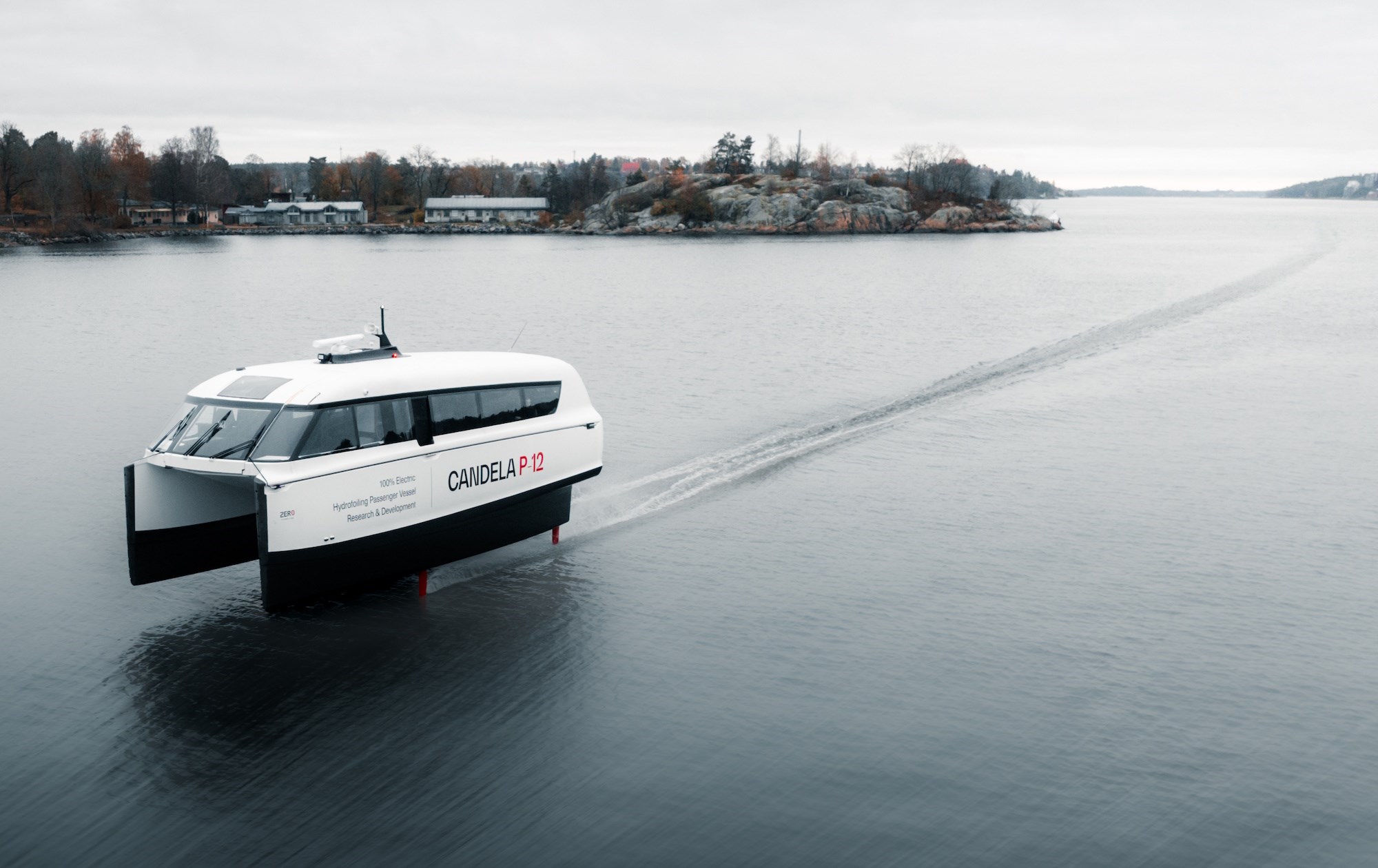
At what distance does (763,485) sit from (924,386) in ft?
41.4

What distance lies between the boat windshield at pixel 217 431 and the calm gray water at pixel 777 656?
8.54ft

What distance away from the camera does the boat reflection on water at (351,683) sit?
40.5 ft

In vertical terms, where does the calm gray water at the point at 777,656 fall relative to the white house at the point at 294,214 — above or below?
below

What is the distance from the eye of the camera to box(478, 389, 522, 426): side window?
675 inches

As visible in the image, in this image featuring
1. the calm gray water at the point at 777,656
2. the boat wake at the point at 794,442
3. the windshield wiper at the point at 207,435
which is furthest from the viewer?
the boat wake at the point at 794,442

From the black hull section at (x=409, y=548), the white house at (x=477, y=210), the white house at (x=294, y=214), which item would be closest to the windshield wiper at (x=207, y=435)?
the black hull section at (x=409, y=548)

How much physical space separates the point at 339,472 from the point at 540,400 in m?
4.09

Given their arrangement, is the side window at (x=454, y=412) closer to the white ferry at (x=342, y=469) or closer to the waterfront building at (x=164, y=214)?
the white ferry at (x=342, y=469)

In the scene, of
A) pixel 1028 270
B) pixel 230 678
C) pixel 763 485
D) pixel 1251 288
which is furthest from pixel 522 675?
pixel 1028 270

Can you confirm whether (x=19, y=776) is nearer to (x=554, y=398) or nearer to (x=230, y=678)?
(x=230, y=678)

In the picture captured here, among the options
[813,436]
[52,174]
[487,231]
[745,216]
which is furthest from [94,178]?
[813,436]

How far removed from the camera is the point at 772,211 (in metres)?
159

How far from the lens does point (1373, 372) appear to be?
37.1 meters

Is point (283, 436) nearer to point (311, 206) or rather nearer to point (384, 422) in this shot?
point (384, 422)
